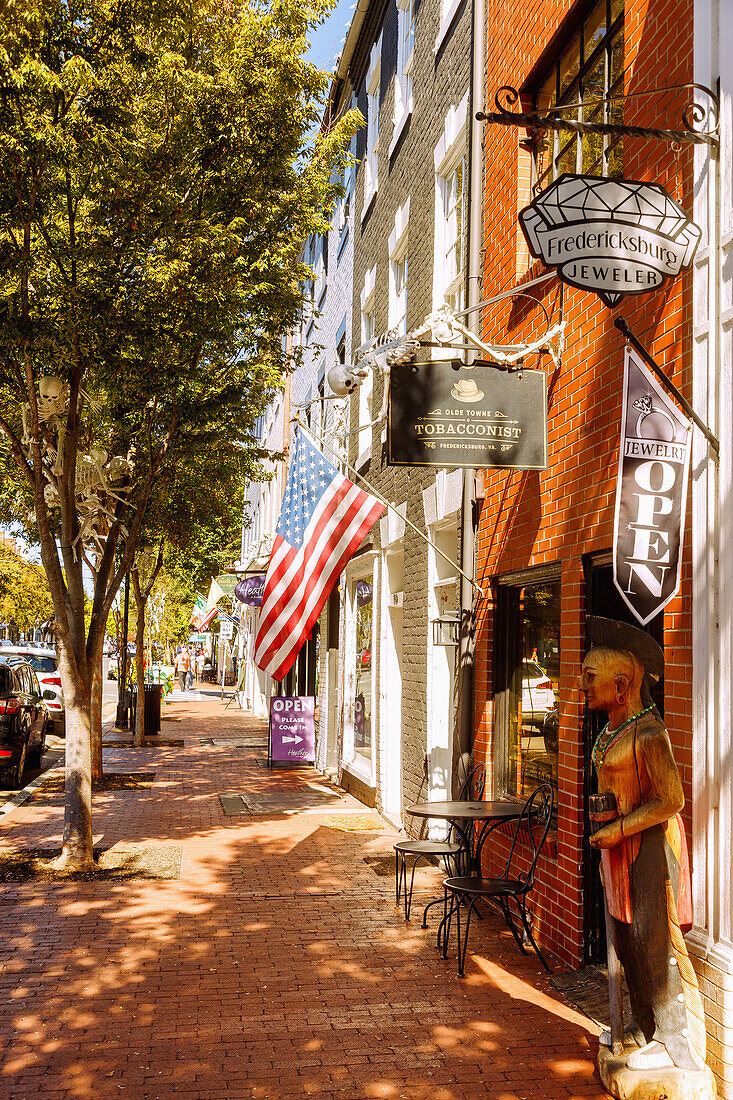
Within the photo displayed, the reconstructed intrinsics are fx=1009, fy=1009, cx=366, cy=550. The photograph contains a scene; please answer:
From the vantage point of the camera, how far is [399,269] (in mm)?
12523

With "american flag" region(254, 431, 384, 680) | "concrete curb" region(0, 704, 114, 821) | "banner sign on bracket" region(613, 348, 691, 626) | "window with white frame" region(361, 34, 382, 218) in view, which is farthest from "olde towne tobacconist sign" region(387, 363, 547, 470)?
"window with white frame" region(361, 34, 382, 218)

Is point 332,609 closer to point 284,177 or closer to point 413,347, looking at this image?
point 284,177

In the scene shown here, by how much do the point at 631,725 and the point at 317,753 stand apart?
13816 mm

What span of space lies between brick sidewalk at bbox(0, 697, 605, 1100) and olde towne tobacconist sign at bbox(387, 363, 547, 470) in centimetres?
304

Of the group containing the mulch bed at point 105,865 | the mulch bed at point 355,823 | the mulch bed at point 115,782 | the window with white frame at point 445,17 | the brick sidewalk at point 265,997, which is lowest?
the mulch bed at point 115,782

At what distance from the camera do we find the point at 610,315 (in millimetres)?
Answer: 5645

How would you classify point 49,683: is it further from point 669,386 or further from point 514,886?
point 669,386

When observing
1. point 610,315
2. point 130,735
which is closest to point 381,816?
point 610,315

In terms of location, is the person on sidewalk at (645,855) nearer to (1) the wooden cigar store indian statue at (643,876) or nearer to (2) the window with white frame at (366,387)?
(1) the wooden cigar store indian statue at (643,876)

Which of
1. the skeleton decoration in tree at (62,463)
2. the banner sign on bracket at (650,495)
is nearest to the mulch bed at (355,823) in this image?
the skeleton decoration in tree at (62,463)

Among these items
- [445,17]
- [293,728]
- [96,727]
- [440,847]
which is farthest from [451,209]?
[96,727]

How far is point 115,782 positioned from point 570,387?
34.4 ft

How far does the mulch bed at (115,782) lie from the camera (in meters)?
13.8

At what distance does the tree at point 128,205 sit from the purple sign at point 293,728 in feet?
19.8
